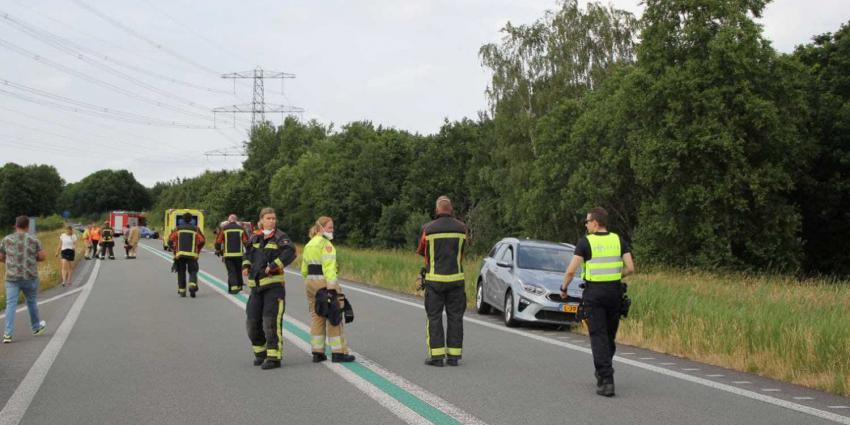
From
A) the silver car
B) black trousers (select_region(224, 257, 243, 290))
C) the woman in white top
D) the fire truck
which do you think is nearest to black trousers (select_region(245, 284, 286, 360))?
the silver car

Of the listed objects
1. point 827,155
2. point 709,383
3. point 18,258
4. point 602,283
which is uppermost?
point 827,155

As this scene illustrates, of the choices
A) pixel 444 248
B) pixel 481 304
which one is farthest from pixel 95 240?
pixel 444 248

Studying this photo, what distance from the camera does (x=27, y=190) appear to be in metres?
159

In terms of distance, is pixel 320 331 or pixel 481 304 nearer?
pixel 320 331

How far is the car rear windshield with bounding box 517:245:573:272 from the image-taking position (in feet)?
50.9

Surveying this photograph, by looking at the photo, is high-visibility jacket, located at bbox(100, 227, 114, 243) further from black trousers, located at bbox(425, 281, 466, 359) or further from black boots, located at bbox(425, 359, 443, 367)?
black boots, located at bbox(425, 359, 443, 367)

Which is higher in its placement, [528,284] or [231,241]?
[231,241]

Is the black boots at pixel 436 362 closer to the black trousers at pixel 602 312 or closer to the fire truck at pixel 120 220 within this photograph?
the black trousers at pixel 602 312

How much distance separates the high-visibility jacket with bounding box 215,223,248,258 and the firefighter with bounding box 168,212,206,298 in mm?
1384

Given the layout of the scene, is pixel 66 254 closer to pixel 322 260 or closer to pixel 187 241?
pixel 187 241

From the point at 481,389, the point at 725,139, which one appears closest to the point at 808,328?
the point at 481,389

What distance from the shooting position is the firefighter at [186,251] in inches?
798

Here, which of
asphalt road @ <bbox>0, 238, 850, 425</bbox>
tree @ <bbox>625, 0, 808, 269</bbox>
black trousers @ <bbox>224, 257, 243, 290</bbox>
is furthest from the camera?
tree @ <bbox>625, 0, 808, 269</bbox>

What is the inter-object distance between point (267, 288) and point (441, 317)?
6.23 ft
